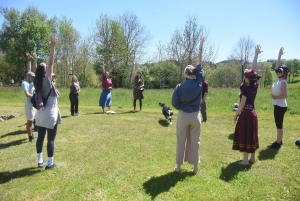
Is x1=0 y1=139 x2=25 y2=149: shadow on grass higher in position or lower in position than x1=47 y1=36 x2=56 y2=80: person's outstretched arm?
lower

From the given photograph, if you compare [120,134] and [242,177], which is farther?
[120,134]

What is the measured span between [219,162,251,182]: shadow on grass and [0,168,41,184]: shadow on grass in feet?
13.6

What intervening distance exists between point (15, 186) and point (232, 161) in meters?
4.92

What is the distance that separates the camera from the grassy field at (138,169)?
408 centimetres

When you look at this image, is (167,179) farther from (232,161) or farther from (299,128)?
(299,128)

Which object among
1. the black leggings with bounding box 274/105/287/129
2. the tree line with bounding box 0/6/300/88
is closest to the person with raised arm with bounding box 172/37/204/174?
the black leggings with bounding box 274/105/287/129

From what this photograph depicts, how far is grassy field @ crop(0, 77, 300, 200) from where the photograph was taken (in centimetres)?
408

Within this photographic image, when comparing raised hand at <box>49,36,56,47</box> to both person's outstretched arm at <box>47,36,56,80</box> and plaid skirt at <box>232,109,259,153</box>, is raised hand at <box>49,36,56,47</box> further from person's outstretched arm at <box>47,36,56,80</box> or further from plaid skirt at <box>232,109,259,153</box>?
plaid skirt at <box>232,109,259,153</box>

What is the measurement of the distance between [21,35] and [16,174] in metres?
38.1

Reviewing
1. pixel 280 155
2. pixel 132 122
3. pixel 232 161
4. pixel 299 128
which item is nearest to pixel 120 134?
pixel 132 122

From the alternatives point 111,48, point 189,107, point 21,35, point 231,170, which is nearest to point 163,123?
point 231,170

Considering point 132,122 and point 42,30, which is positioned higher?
point 42,30

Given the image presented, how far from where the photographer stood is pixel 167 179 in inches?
178

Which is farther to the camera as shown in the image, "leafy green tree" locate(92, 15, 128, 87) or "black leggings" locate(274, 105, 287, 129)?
"leafy green tree" locate(92, 15, 128, 87)
